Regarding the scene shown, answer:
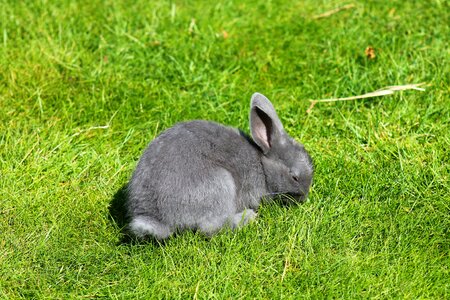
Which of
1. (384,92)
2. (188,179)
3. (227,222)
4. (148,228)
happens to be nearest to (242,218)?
(227,222)

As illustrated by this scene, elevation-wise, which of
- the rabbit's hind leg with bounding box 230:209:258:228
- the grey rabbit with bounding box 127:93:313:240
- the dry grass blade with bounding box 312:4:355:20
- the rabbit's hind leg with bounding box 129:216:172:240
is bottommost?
the rabbit's hind leg with bounding box 230:209:258:228

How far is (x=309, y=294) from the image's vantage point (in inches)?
158

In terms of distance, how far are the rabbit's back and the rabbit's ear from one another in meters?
0.21

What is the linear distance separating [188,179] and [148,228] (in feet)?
1.21

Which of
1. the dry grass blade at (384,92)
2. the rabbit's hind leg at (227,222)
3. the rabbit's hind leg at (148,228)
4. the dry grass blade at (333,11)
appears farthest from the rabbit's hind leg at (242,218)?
the dry grass blade at (333,11)

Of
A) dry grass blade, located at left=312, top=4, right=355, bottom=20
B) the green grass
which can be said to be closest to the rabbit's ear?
the green grass

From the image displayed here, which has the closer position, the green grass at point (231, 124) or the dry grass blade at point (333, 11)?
the green grass at point (231, 124)

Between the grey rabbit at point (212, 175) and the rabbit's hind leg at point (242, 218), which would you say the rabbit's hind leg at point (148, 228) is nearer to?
the grey rabbit at point (212, 175)

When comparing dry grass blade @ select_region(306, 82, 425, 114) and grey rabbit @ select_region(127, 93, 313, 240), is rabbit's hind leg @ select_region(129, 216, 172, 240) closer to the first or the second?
grey rabbit @ select_region(127, 93, 313, 240)

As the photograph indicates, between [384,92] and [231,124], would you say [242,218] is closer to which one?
[231,124]

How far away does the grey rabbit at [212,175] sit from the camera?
4.41 metres

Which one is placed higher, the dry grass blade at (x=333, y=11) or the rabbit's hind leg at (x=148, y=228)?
the dry grass blade at (x=333, y=11)

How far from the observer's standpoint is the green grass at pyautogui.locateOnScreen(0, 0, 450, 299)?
13.8 ft

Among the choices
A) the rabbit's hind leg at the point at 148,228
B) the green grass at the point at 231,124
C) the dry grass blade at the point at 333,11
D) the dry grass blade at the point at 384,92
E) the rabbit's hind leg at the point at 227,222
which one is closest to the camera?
the green grass at the point at 231,124
